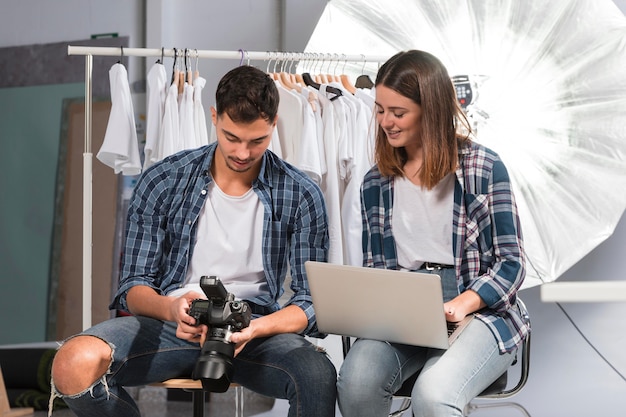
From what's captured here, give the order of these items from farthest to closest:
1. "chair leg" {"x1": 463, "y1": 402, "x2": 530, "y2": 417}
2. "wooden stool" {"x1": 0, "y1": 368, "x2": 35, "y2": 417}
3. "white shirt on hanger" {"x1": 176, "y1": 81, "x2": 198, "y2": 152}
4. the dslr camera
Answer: "wooden stool" {"x1": 0, "y1": 368, "x2": 35, "y2": 417}
"white shirt on hanger" {"x1": 176, "y1": 81, "x2": 198, "y2": 152}
"chair leg" {"x1": 463, "y1": 402, "x2": 530, "y2": 417}
the dslr camera

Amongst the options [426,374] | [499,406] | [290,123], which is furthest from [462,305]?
[290,123]

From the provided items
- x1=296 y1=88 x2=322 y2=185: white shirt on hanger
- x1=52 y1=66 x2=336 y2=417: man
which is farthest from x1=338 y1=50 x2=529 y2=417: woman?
x1=296 y1=88 x2=322 y2=185: white shirt on hanger

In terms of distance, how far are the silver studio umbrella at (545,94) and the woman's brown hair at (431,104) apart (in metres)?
1.13

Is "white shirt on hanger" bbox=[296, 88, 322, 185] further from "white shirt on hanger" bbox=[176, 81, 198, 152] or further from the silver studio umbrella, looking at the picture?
the silver studio umbrella

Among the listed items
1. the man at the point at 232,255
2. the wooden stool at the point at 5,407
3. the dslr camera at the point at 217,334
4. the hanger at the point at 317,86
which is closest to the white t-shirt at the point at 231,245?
the man at the point at 232,255

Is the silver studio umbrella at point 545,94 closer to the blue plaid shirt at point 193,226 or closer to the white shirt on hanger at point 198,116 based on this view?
the white shirt on hanger at point 198,116

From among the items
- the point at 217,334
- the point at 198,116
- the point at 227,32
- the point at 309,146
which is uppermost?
the point at 227,32

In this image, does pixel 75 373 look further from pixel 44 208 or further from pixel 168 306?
pixel 44 208

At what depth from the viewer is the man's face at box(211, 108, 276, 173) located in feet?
7.07

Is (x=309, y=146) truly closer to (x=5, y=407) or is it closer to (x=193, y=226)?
(x=193, y=226)

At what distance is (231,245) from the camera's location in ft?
7.23

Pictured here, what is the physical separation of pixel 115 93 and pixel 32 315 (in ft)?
6.06

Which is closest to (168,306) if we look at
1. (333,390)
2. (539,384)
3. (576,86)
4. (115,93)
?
(333,390)

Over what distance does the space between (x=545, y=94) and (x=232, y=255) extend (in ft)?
5.24
